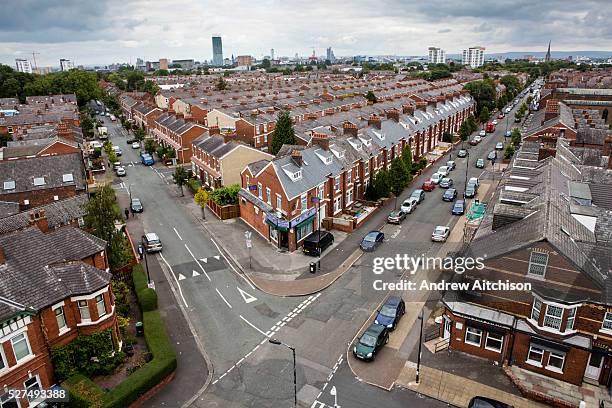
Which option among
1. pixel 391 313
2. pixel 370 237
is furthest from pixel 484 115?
pixel 391 313

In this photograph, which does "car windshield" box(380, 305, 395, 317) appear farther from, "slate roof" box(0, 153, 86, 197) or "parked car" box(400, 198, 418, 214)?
"slate roof" box(0, 153, 86, 197)

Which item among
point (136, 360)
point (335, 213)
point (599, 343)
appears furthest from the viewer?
point (335, 213)

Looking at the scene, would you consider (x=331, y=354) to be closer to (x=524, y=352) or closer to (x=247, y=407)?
(x=247, y=407)

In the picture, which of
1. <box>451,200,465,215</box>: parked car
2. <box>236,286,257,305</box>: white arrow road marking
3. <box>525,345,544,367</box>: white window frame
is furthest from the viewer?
<box>451,200,465,215</box>: parked car

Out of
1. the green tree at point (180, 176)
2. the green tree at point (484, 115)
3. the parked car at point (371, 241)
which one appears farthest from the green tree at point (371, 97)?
the parked car at point (371, 241)

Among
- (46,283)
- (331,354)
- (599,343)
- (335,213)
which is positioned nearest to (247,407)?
(331,354)

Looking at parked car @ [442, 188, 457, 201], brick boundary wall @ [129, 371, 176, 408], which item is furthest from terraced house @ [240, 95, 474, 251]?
brick boundary wall @ [129, 371, 176, 408]
